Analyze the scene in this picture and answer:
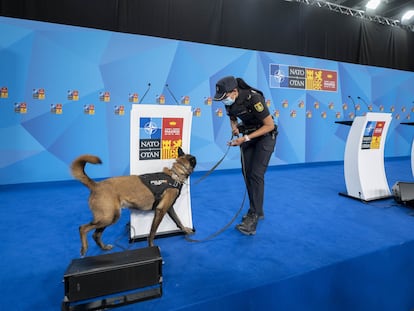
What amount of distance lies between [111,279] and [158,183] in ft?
2.33

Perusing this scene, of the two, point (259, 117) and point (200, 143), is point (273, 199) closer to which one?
point (259, 117)

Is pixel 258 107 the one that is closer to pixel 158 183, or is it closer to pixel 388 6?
pixel 158 183

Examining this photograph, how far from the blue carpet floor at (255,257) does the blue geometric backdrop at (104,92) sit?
0.98 m

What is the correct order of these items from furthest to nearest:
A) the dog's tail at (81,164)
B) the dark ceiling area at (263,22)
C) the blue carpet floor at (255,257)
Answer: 1. the dark ceiling area at (263,22)
2. the dog's tail at (81,164)
3. the blue carpet floor at (255,257)

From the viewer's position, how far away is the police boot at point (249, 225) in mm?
2166

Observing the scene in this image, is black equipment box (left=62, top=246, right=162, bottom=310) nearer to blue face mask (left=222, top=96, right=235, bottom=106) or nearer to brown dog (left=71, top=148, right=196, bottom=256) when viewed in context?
brown dog (left=71, top=148, right=196, bottom=256)

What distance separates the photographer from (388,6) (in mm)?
6223

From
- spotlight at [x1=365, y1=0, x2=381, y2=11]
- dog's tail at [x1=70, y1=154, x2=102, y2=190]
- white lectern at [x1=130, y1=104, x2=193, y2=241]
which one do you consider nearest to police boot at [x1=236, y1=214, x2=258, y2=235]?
white lectern at [x1=130, y1=104, x2=193, y2=241]

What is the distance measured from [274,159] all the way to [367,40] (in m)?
4.01

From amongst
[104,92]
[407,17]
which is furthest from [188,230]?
[407,17]

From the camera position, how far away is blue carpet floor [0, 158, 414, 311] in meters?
1.38

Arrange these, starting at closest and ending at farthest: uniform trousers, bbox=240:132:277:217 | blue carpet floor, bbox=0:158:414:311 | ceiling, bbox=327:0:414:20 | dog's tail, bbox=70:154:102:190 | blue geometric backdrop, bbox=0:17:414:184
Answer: blue carpet floor, bbox=0:158:414:311
dog's tail, bbox=70:154:102:190
uniform trousers, bbox=240:132:277:217
blue geometric backdrop, bbox=0:17:414:184
ceiling, bbox=327:0:414:20

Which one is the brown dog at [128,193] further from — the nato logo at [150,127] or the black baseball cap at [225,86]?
the black baseball cap at [225,86]

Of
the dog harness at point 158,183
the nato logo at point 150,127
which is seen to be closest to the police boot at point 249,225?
the dog harness at point 158,183
